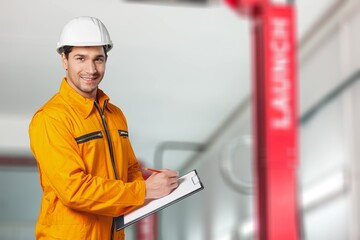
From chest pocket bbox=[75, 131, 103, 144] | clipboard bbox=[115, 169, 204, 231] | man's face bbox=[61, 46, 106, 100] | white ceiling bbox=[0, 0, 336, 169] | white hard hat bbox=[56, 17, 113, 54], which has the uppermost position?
white ceiling bbox=[0, 0, 336, 169]

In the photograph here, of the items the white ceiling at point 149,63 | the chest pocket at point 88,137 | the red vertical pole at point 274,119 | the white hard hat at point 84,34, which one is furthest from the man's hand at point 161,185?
the white ceiling at point 149,63

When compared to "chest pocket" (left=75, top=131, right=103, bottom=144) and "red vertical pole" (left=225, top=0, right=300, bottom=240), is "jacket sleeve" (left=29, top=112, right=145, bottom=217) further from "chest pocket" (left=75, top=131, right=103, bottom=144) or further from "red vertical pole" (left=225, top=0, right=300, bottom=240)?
"red vertical pole" (left=225, top=0, right=300, bottom=240)

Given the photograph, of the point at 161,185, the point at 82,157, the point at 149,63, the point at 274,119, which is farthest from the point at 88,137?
the point at 149,63

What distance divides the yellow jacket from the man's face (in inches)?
0.9

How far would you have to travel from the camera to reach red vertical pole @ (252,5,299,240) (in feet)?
3.99

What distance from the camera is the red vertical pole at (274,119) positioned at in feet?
3.99

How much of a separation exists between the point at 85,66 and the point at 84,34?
0.05 meters

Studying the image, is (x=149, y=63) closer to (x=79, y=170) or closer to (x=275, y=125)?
(x=79, y=170)

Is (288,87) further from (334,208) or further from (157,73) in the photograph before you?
(157,73)

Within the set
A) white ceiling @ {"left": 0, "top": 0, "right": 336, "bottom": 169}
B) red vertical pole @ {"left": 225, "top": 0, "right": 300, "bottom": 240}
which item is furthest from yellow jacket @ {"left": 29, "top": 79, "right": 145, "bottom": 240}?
white ceiling @ {"left": 0, "top": 0, "right": 336, "bottom": 169}

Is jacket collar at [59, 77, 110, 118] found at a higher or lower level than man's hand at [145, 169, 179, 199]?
higher

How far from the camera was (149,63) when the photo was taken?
4.04 metres

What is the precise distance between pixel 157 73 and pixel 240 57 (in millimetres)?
368

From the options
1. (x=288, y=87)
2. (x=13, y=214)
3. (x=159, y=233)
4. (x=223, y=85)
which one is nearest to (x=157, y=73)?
(x=223, y=85)
